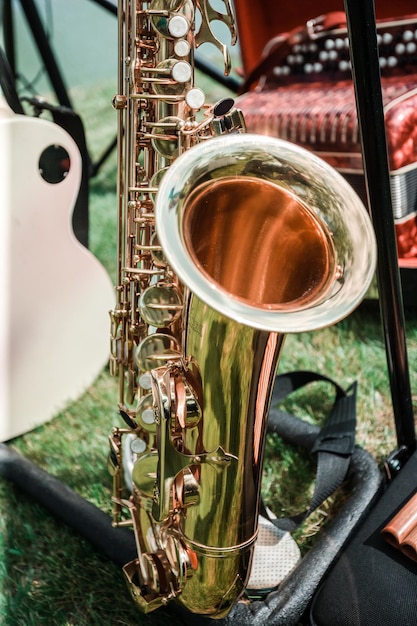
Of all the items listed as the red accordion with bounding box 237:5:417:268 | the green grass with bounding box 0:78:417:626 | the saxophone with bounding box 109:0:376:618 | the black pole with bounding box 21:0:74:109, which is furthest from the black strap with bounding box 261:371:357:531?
the black pole with bounding box 21:0:74:109

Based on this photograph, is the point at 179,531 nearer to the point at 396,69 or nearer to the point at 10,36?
the point at 396,69

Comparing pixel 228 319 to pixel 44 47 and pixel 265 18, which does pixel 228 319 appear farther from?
pixel 265 18

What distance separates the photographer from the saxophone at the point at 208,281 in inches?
33.1

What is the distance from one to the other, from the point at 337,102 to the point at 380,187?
1.07 metres

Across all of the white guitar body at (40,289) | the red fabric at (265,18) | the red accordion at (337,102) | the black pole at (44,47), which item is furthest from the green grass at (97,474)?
the red fabric at (265,18)

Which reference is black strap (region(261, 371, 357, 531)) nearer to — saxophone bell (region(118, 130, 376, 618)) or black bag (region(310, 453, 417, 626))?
black bag (region(310, 453, 417, 626))

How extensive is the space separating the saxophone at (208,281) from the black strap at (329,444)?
24 centimetres

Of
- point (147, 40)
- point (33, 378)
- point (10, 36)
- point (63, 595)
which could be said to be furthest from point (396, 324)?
point (10, 36)

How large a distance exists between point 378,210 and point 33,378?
1012 mm

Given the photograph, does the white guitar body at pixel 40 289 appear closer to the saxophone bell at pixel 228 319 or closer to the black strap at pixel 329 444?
the black strap at pixel 329 444

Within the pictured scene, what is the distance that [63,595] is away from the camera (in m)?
1.18

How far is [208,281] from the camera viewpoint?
78 cm

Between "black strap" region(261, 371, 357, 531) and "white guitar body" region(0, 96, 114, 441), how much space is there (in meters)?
0.59

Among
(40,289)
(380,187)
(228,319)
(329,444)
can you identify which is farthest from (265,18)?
(228,319)
